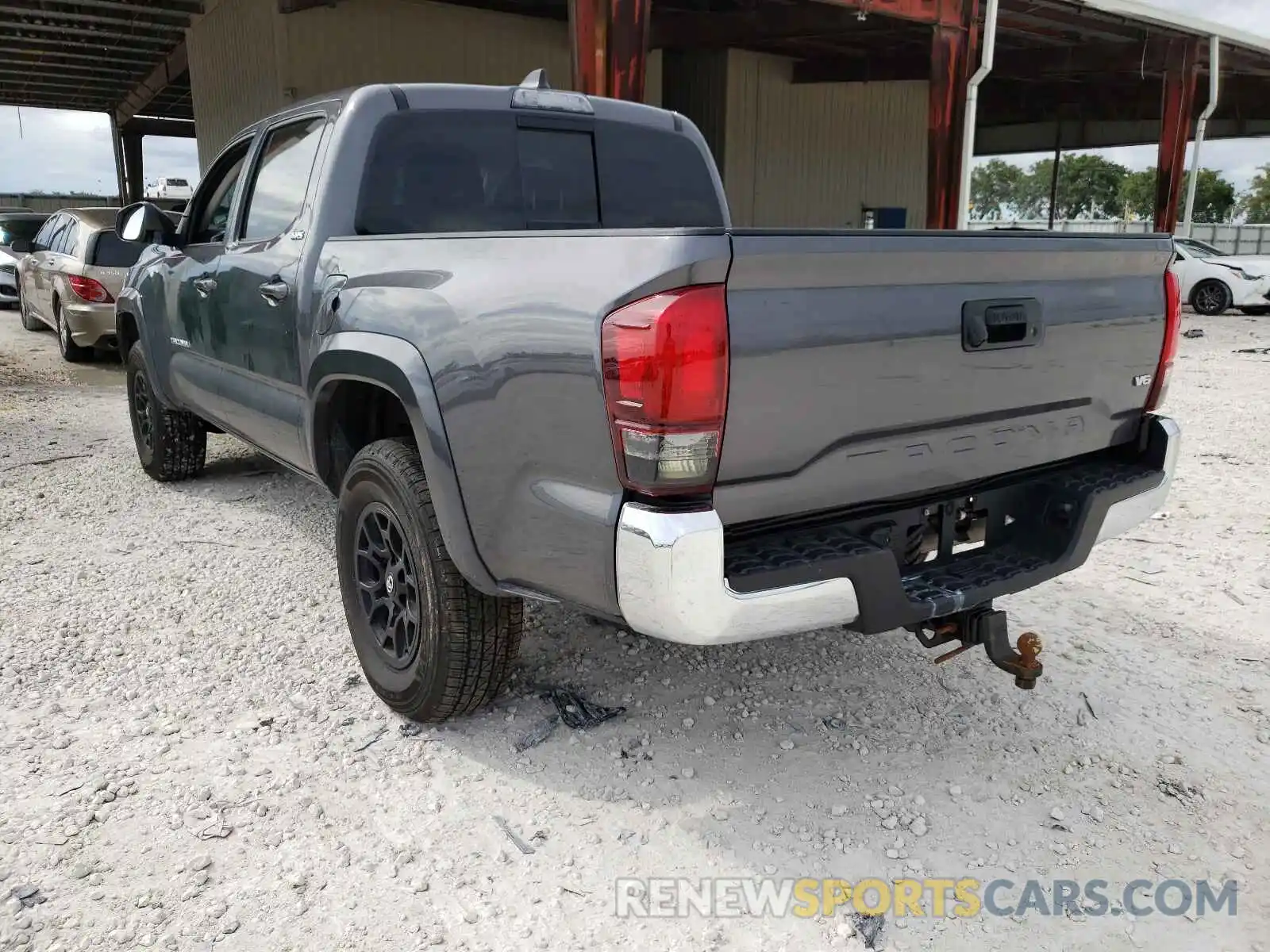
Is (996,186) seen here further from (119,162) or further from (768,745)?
(768,745)

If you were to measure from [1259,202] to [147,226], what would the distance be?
300 feet

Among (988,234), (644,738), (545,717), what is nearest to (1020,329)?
(988,234)

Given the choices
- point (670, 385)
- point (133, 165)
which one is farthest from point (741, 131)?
point (133, 165)

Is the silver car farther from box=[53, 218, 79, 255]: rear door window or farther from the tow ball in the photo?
the tow ball

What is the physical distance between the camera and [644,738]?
9.86ft

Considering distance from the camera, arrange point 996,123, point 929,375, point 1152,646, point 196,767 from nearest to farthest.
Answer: point 929,375, point 196,767, point 1152,646, point 996,123

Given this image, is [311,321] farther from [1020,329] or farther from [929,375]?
[1020,329]

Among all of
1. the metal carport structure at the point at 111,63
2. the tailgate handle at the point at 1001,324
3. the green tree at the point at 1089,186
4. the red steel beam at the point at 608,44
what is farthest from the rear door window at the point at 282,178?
the green tree at the point at 1089,186

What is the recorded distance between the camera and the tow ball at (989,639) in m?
2.64

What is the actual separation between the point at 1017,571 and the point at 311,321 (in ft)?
7.72

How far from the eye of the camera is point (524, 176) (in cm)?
372

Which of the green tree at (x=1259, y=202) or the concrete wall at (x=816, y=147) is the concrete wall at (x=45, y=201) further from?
the green tree at (x=1259, y=202)

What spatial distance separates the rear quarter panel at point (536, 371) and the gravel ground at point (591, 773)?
71cm

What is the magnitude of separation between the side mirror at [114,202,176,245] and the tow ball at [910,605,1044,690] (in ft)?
12.9
